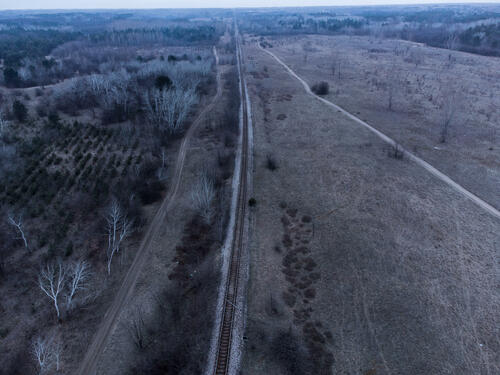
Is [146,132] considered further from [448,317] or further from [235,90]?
[448,317]

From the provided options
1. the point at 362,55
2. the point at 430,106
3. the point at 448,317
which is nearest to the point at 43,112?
the point at 448,317

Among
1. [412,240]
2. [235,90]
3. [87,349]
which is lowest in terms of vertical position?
[87,349]

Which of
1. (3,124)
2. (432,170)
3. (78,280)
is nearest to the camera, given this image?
(78,280)

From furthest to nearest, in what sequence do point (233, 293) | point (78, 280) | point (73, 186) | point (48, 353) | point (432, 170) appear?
point (432, 170)
point (73, 186)
point (233, 293)
point (78, 280)
point (48, 353)

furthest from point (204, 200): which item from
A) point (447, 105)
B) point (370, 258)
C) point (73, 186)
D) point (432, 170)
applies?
point (447, 105)

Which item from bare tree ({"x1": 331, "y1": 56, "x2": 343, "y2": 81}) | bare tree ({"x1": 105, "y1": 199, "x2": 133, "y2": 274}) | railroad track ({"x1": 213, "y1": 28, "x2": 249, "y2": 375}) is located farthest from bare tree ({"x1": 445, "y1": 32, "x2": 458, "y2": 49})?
bare tree ({"x1": 105, "y1": 199, "x2": 133, "y2": 274})

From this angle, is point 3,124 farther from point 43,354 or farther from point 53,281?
point 43,354

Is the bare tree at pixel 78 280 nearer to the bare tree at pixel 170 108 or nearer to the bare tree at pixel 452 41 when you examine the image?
the bare tree at pixel 170 108

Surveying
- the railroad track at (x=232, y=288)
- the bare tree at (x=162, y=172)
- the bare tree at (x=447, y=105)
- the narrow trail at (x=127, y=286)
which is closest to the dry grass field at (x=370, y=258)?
the railroad track at (x=232, y=288)

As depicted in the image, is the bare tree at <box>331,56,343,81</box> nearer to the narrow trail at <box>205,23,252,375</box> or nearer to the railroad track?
the railroad track
